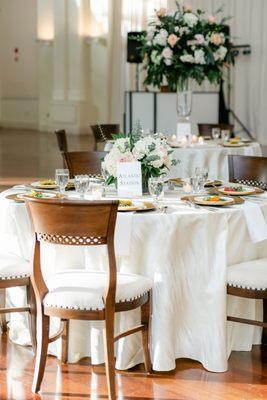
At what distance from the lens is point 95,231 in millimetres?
3309

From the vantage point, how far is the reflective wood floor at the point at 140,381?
11.7ft

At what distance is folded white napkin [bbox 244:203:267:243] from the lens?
154 inches

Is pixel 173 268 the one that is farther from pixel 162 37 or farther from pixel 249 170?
pixel 162 37

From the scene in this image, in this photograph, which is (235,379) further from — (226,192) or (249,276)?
(226,192)

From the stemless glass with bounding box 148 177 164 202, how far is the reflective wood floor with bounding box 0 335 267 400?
87 centimetres

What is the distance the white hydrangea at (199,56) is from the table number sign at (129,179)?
296 cm

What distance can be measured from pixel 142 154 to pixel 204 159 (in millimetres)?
2704

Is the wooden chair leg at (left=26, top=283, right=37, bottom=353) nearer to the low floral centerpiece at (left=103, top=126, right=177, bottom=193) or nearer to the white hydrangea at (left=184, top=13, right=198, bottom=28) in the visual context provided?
the low floral centerpiece at (left=103, top=126, right=177, bottom=193)

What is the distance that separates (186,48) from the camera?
6.95m

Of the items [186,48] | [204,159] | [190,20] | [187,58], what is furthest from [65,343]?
→ [190,20]

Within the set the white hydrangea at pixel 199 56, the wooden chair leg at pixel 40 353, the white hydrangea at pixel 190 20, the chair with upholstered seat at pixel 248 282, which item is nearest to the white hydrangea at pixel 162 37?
the white hydrangea at pixel 190 20

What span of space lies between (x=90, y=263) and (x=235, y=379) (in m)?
0.90

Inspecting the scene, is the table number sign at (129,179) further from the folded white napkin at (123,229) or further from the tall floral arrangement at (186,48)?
the tall floral arrangement at (186,48)

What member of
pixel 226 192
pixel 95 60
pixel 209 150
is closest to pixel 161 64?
pixel 209 150
